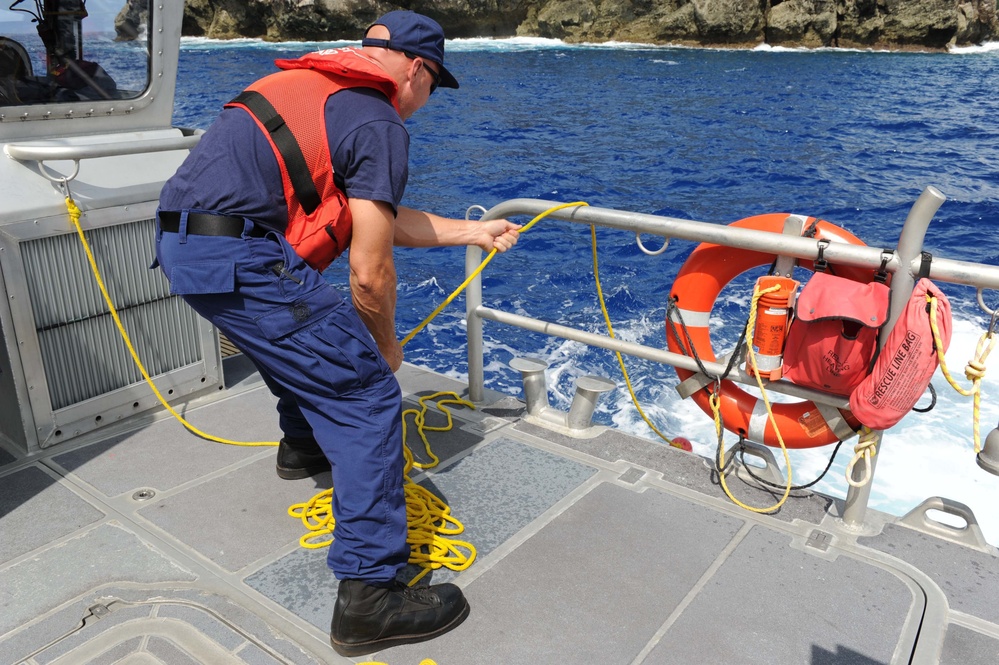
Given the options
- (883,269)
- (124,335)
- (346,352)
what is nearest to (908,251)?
(883,269)

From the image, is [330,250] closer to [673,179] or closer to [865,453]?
[865,453]

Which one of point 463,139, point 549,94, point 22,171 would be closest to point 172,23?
point 22,171

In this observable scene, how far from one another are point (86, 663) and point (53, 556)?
60cm

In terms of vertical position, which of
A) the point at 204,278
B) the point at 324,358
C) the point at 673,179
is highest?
the point at 204,278

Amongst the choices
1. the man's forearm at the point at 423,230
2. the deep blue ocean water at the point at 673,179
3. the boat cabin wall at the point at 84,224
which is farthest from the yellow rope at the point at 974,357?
the boat cabin wall at the point at 84,224

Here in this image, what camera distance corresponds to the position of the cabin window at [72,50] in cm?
311

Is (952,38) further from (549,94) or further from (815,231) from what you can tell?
(815,231)

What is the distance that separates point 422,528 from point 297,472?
64cm

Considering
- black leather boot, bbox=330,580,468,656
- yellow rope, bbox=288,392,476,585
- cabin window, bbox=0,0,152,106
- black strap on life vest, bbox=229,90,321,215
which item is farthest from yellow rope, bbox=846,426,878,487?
cabin window, bbox=0,0,152,106

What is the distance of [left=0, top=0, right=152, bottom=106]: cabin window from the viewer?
311 centimetres

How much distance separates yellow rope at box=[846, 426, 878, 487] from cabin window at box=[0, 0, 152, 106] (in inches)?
129

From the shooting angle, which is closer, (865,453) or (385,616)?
(385,616)

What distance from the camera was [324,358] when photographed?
2.05 meters

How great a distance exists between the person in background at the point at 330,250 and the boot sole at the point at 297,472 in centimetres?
88
